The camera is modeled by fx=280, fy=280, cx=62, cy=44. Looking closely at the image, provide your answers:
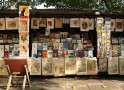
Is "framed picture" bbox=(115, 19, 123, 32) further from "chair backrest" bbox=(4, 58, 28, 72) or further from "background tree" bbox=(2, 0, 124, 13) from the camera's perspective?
"background tree" bbox=(2, 0, 124, 13)

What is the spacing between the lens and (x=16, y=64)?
8570 millimetres

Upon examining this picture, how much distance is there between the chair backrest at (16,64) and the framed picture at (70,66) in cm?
267

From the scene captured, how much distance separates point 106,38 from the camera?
36.8 ft

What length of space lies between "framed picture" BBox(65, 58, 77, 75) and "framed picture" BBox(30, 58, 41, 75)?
1.05 meters

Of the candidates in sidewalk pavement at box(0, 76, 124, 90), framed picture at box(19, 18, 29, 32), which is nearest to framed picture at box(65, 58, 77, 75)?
sidewalk pavement at box(0, 76, 124, 90)

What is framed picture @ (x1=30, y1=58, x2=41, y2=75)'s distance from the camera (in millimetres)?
10852

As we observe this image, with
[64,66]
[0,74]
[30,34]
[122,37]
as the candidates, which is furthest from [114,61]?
[0,74]

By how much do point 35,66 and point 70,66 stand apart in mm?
1367

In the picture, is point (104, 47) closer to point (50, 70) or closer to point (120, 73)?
point (120, 73)

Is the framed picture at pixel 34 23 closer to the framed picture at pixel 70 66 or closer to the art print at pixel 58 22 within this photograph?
the art print at pixel 58 22

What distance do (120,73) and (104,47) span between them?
3.95 ft

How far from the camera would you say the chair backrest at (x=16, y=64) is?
852cm

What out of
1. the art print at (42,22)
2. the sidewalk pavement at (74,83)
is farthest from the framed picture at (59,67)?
the art print at (42,22)

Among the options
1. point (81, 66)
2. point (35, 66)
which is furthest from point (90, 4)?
point (35, 66)
